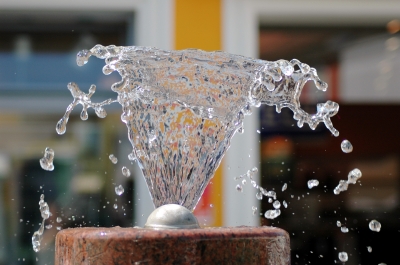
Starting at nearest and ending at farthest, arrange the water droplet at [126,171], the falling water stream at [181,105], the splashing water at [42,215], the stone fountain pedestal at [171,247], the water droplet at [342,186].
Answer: the stone fountain pedestal at [171,247]
the falling water stream at [181,105]
the splashing water at [42,215]
the water droplet at [126,171]
the water droplet at [342,186]

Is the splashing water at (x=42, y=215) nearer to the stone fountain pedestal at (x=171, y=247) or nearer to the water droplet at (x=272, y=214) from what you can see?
the water droplet at (x=272, y=214)

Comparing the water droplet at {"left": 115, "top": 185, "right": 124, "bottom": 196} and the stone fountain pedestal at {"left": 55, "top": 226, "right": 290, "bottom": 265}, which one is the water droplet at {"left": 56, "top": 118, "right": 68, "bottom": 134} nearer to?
the water droplet at {"left": 115, "top": 185, "right": 124, "bottom": 196}

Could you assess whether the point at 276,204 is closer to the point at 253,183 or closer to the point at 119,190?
the point at 253,183

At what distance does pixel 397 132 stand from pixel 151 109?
2921mm

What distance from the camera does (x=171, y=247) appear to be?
1497 millimetres

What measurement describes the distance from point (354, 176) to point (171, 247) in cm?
350

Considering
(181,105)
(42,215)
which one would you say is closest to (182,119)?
(181,105)

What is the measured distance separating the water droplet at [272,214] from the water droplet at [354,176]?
0.53 meters

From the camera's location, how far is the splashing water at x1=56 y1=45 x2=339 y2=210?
202 cm

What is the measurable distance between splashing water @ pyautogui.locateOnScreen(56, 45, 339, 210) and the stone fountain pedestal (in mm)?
501

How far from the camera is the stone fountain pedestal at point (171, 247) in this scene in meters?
1.50

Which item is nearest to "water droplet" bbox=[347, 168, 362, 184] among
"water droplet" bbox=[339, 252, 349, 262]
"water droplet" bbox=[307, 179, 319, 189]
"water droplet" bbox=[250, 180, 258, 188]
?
"water droplet" bbox=[307, 179, 319, 189]

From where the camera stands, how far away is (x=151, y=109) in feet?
7.33

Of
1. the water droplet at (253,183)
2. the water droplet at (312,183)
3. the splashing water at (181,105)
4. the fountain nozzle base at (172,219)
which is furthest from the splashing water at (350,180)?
the fountain nozzle base at (172,219)
